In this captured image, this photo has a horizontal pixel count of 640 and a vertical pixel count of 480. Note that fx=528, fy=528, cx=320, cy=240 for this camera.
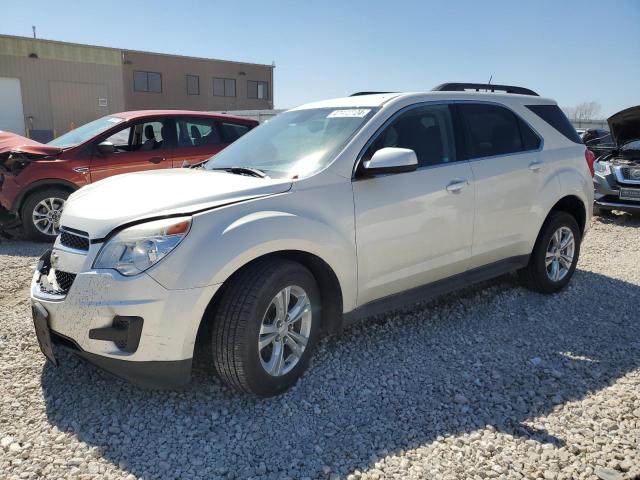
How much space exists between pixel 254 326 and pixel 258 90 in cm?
4306

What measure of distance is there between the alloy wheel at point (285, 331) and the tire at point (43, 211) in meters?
4.84

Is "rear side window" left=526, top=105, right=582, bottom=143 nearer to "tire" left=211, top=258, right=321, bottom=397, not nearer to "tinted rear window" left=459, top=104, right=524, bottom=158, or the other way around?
"tinted rear window" left=459, top=104, right=524, bottom=158

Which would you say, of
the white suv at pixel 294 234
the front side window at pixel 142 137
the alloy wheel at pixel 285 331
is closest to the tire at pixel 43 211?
the front side window at pixel 142 137

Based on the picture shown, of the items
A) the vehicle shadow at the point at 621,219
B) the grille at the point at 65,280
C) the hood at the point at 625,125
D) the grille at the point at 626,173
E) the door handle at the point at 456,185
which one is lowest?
the vehicle shadow at the point at 621,219

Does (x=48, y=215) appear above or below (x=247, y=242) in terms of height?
below

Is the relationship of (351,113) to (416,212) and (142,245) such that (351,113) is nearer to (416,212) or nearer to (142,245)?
(416,212)

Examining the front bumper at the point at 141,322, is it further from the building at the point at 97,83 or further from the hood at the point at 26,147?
the building at the point at 97,83

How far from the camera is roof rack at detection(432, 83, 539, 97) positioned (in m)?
4.36

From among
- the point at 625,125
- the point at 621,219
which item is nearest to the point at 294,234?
the point at 625,125

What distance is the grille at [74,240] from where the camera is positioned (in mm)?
2839

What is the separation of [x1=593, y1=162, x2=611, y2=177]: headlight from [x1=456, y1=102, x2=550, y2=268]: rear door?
17.5 ft

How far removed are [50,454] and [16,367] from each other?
1.07m

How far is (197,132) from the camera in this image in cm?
760

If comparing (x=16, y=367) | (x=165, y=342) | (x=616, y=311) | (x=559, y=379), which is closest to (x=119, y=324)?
(x=165, y=342)
